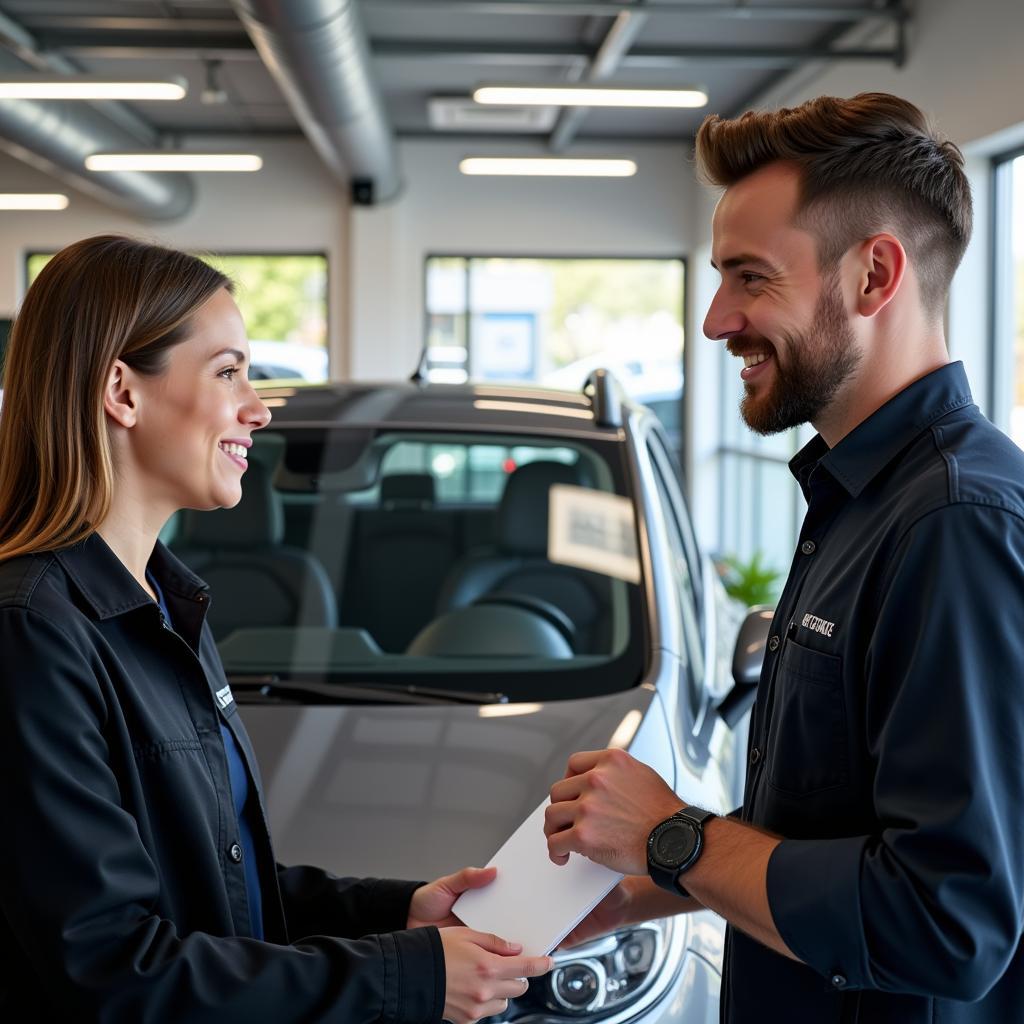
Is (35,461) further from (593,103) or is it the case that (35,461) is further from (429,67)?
(429,67)

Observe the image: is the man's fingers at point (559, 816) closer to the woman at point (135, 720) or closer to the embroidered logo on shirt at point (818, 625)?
the woman at point (135, 720)

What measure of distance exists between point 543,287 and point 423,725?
34.1 feet

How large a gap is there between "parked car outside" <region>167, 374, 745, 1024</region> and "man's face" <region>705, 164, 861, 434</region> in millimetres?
860

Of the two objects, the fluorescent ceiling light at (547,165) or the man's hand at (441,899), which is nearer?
the man's hand at (441,899)

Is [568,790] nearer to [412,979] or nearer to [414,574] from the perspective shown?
[412,979]

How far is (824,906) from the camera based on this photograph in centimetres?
108

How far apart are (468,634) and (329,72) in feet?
17.1

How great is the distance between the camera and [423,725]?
2.17 m

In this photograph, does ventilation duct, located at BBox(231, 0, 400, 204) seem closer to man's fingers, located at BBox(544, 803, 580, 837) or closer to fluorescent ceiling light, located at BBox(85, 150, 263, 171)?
fluorescent ceiling light, located at BBox(85, 150, 263, 171)

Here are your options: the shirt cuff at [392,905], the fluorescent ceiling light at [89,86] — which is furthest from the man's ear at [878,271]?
the fluorescent ceiling light at [89,86]

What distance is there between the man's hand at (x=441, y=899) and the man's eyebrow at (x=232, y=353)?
2.18ft

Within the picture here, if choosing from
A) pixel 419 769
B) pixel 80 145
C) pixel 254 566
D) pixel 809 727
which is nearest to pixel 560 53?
pixel 80 145

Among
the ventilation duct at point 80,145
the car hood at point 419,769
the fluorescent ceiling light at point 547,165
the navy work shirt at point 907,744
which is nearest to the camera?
the navy work shirt at point 907,744

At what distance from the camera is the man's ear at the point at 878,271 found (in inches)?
48.6
